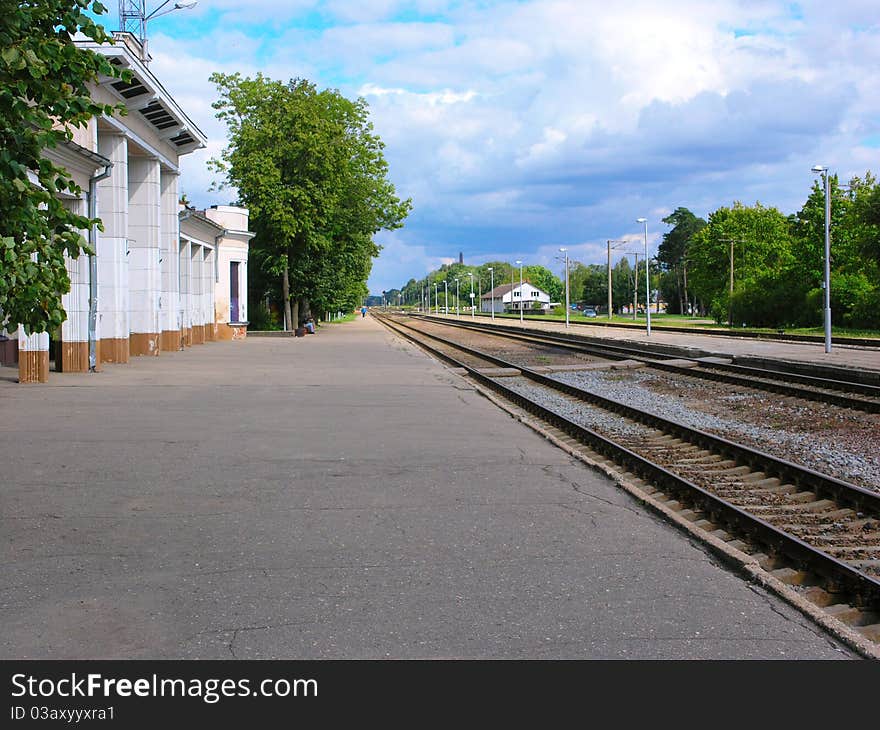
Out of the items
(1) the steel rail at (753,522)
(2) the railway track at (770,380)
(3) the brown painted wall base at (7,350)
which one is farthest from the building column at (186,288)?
(1) the steel rail at (753,522)

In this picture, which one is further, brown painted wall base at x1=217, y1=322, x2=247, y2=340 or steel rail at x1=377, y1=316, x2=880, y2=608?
brown painted wall base at x1=217, y1=322, x2=247, y2=340

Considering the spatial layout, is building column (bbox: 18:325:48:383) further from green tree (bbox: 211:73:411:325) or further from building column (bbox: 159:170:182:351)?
green tree (bbox: 211:73:411:325)

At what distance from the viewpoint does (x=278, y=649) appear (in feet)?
14.5

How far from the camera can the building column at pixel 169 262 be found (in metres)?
33.3

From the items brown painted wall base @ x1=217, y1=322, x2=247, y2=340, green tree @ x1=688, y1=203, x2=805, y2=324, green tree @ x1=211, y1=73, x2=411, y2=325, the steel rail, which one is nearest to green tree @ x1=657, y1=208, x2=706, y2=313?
green tree @ x1=688, y1=203, x2=805, y2=324

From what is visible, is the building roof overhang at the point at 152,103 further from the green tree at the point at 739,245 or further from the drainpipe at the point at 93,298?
the green tree at the point at 739,245

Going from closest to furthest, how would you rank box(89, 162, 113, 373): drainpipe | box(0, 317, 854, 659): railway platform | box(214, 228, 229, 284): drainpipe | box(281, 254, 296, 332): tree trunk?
box(0, 317, 854, 659): railway platform
box(89, 162, 113, 373): drainpipe
box(214, 228, 229, 284): drainpipe
box(281, 254, 296, 332): tree trunk

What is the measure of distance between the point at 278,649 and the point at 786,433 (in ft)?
34.7

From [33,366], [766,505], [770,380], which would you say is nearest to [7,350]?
[33,366]

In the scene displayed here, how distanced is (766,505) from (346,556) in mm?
4185

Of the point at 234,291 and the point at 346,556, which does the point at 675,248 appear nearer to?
the point at 234,291

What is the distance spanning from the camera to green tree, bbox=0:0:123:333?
206 inches

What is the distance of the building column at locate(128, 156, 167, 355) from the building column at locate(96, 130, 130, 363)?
376 cm
